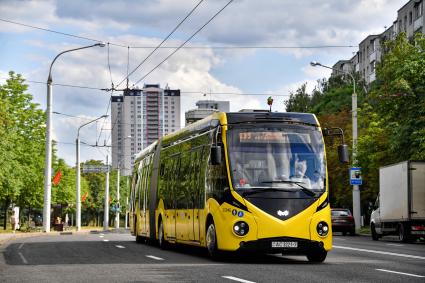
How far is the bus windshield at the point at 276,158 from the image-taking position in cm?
1883

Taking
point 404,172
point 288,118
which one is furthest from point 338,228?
point 288,118

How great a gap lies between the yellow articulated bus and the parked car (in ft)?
87.1

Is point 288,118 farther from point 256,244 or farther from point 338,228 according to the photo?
point 338,228

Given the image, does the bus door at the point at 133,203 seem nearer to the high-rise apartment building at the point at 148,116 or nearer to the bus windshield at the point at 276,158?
the bus windshield at the point at 276,158

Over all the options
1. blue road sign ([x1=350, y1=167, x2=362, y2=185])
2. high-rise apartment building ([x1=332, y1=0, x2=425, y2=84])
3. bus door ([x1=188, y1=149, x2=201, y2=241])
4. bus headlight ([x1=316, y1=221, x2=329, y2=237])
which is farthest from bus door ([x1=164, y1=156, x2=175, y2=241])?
high-rise apartment building ([x1=332, y1=0, x2=425, y2=84])

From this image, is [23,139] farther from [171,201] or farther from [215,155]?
[215,155]

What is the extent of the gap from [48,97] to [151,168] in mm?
19106

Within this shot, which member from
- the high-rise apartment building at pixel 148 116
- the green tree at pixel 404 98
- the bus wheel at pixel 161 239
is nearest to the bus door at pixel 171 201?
the bus wheel at pixel 161 239

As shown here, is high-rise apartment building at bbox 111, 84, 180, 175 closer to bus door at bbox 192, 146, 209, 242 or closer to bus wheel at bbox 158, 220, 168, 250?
bus wheel at bbox 158, 220, 168, 250

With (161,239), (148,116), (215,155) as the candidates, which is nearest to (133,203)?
(161,239)

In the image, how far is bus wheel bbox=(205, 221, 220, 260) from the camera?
1932 centimetres

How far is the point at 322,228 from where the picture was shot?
61.5ft

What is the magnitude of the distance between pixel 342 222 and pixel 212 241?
28.4m

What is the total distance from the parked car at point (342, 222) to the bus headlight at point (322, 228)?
1121 inches
